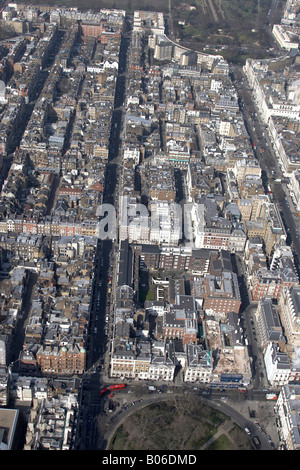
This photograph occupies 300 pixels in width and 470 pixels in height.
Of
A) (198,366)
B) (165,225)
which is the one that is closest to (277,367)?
(198,366)

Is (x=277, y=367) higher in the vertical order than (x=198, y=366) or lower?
higher

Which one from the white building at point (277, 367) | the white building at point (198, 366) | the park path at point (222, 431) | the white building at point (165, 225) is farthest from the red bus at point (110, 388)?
the white building at point (165, 225)

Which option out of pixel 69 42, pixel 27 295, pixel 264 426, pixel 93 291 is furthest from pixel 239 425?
pixel 69 42

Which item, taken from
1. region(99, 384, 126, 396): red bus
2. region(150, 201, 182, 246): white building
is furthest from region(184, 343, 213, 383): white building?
region(150, 201, 182, 246): white building

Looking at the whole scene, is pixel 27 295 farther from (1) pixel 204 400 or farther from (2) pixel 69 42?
(2) pixel 69 42

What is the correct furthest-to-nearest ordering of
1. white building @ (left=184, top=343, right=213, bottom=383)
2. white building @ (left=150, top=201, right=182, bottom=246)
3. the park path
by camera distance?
white building @ (left=150, top=201, right=182, bottom=246) → white building @ (left=184, top=343, right=213, bottom=383) → the park path

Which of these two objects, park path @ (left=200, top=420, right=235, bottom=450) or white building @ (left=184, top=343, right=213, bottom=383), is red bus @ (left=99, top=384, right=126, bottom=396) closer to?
white building @ (left=184, top=343, right=213, bottom=383)

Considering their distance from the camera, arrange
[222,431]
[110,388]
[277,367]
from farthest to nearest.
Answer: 1. [277,367]
2. [110,388]
3. [222,431]

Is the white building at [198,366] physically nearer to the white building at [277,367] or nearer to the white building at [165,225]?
the white building at [277,367]

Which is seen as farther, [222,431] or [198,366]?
[198,366]

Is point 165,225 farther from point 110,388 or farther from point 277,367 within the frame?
point 110,388

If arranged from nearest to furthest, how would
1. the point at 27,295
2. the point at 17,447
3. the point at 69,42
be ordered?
the point at 17,447
the point at 27,295
the point at 69,42
